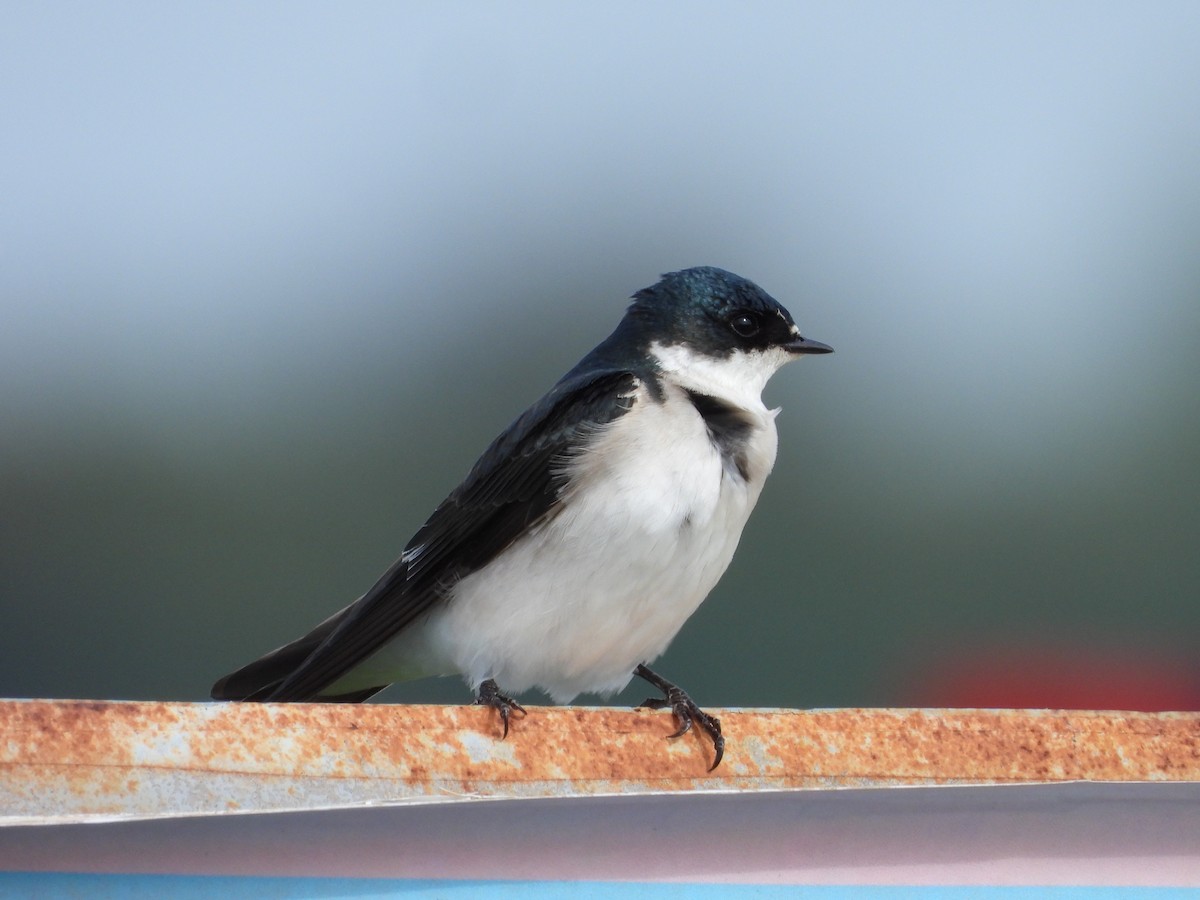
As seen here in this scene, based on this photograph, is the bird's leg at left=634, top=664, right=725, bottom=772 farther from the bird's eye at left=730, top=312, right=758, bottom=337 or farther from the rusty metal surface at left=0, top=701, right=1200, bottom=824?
the bird's eye at left=730, top=312, right=758, bottom=337

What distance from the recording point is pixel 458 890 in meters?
1.38

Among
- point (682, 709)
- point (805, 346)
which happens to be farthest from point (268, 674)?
point (805, 346)

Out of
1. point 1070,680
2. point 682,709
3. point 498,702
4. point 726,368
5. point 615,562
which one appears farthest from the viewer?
point 1070,680

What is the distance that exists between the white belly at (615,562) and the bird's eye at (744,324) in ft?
1.14

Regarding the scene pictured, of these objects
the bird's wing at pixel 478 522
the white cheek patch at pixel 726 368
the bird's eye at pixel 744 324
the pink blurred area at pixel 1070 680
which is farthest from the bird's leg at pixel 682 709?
the pink blurred area at pixel 1070 680

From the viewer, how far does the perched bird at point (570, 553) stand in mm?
2367

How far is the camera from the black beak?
9.49 ft

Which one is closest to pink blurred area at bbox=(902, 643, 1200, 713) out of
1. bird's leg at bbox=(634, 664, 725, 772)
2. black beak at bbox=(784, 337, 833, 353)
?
black beak at bbox=(784, 337, 833, 353)

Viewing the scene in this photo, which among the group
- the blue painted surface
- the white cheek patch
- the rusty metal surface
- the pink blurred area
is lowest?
the pink blurred area

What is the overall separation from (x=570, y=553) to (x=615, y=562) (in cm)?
7

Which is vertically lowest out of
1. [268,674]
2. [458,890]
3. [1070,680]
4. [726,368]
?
[1070,680]

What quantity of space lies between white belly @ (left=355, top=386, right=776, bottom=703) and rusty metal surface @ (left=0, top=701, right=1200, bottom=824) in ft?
2.19

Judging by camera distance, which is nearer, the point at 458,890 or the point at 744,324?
the point at 458,890

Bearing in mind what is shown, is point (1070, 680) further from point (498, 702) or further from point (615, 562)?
point (498, 702)
